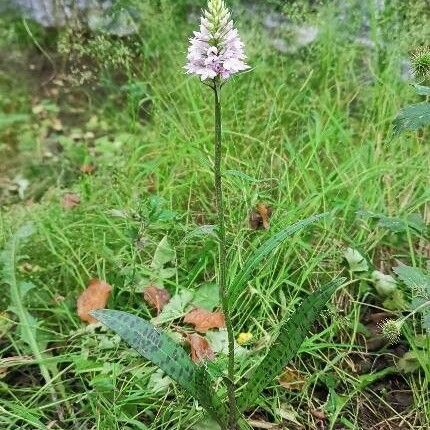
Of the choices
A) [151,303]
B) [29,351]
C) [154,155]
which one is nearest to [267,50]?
[154,155]

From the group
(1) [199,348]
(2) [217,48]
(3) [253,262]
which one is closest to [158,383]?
(1) [199,348]

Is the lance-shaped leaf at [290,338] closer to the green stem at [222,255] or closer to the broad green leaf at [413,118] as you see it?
the green stem at [222,255]

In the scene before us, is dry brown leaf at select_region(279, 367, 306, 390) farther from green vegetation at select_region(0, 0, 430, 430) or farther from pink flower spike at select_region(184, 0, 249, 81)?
pink flower spike at select_region(184, 0, 249, 81)

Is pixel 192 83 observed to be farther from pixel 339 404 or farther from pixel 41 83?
pixel 339 404

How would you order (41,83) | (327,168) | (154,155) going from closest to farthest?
1. (327,168)
2. (154,155)
3. (41,83)

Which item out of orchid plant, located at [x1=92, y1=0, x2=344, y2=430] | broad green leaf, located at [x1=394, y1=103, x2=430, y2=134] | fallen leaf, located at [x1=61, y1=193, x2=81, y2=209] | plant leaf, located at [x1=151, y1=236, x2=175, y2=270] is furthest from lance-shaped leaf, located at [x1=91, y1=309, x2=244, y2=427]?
fallen leaf, located at [x1=61, y1=193, x2=81, y2=209]

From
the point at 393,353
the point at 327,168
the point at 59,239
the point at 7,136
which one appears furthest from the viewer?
the point at 7,136
